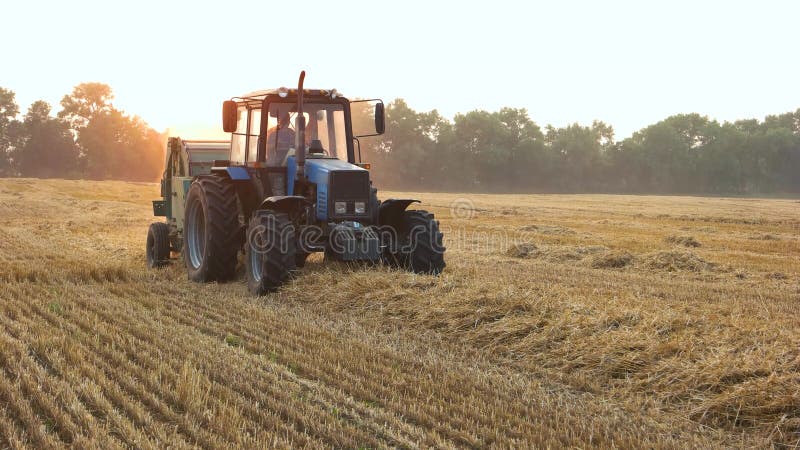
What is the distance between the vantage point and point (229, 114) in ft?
26.8

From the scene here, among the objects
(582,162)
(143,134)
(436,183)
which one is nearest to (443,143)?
(436,183)

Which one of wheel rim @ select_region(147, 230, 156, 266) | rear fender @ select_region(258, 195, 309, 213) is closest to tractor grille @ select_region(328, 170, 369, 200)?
rear fender @ select_region(258, 195, 309, 213)

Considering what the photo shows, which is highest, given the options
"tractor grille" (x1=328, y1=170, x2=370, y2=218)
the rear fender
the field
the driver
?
the driver

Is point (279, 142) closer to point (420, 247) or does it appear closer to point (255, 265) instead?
point (255, 265)

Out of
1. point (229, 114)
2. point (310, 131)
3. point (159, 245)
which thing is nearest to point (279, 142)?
point (310, 131)

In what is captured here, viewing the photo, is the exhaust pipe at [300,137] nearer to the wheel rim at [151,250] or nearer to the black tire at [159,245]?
the black tire at [159,245]

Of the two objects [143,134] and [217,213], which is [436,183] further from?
[217,213]

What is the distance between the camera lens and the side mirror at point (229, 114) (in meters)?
8.16

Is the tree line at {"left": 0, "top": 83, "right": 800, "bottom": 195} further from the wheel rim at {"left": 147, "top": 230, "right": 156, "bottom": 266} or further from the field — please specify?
the field

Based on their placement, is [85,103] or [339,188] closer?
[339,188]

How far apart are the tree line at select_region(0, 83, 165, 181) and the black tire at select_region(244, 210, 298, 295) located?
47386 millimetres

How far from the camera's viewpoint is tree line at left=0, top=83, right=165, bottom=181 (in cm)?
5253

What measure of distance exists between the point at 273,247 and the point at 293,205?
79cm

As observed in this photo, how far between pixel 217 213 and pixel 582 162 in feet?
180
